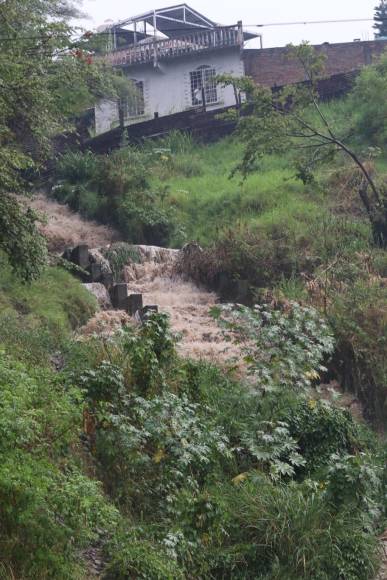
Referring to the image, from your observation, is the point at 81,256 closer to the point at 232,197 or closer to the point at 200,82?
the point at 232,197

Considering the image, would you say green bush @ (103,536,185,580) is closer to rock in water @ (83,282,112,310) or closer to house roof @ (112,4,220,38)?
rock in water @ (83,282,112,310)

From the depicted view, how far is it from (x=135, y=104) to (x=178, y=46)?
3.55 meters

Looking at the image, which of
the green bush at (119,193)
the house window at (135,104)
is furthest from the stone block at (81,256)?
the house window at (135,104)

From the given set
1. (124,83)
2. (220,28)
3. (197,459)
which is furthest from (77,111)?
(197,459)

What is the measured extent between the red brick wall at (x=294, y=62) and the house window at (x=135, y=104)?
15.1ft

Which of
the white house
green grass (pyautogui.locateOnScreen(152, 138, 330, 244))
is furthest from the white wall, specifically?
green grass (pyautogui.locateOnScreen(152, 138, 330, 244))

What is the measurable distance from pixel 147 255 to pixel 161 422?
13678 millimetres

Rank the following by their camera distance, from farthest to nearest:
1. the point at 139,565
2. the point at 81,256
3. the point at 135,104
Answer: the point at 135,104, the point at 81,256, the point at 139,565

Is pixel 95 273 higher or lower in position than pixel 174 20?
lower

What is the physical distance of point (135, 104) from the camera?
41906mm

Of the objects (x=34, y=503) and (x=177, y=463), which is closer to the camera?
(x=34, y=503)

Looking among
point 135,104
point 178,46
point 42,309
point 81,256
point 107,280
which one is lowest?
point 107,280

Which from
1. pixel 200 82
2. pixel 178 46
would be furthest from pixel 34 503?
pixel 178 46

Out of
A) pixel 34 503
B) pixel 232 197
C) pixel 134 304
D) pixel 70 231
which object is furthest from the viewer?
pixel 232 197
